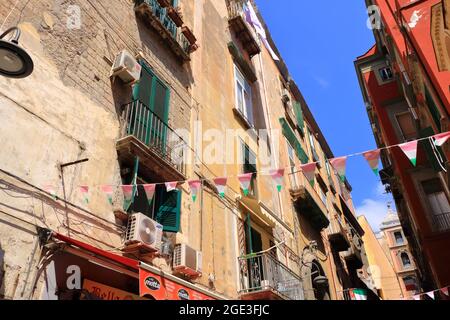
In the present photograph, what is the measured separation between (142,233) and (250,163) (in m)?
6.86

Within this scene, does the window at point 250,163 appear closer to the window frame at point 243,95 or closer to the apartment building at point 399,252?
the window frame at point 243,95

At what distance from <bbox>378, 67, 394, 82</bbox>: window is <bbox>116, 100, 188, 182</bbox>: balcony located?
16.5 metres

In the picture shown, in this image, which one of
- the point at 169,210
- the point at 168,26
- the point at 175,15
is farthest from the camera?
the point at 175,15

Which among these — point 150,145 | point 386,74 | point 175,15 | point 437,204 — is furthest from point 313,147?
point 150,145

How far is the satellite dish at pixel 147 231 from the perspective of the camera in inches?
251

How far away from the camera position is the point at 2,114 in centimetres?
523

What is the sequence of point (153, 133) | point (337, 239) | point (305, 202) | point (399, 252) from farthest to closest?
point (399, 252), point (337, 239), point (305, 202), point (153, 133)

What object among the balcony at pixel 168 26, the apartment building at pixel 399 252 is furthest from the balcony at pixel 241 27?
the apartment building at pixel 399 252

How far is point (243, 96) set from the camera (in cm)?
1503

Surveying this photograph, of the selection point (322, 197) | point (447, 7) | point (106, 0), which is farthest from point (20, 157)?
point (322, 197)

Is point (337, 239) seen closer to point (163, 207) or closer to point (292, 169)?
point (292, 169)

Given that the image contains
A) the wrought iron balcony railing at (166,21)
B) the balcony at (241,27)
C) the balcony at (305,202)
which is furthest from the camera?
the balcony at (241,27)

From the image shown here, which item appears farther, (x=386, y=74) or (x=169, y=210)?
(x=386, y=74)

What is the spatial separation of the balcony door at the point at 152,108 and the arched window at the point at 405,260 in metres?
50.0
